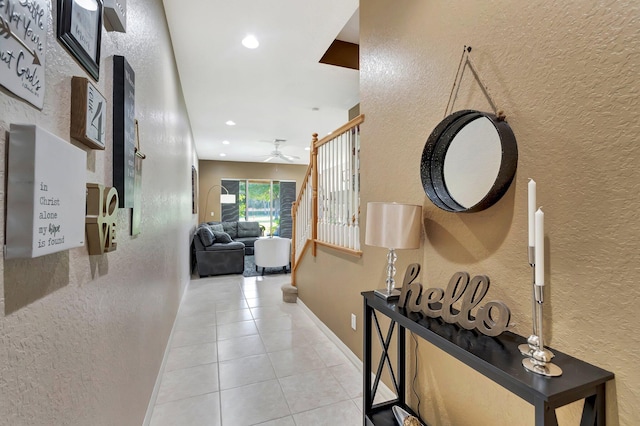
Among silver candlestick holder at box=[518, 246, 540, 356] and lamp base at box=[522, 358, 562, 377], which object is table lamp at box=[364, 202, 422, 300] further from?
lamp base at box=[522, 358, 562, 377]

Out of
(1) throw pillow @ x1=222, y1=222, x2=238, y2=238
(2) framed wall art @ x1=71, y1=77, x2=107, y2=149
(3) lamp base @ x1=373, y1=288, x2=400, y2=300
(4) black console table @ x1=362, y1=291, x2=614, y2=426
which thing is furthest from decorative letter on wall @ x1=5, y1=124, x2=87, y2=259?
(1) throw pillow @ x1=222, y1=222, x2=238, y2=238

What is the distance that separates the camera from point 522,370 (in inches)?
34.9

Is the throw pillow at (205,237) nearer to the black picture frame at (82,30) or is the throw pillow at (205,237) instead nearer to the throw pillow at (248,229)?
the throw pillow at (248,229)

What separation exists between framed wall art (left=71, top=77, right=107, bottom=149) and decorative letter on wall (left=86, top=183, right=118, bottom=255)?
0.15m

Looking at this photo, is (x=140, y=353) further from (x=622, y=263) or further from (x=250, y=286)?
(x=250, y=286)

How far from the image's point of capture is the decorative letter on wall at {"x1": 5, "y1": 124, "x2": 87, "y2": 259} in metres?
0.58

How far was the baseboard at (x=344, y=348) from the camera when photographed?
6.55 ft

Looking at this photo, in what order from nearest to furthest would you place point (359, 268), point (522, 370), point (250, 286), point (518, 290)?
1. point (522, 370)
2. point (518, 290)
3. point (359, 268)
4. point (250, 286)

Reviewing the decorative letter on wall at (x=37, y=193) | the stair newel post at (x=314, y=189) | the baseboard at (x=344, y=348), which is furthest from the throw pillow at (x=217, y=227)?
the decorative letter on wall at (x=37, y=193)

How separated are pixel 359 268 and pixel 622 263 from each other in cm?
165

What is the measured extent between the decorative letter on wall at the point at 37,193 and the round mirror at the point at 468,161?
1.41 meters

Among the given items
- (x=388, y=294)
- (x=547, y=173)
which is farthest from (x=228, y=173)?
(x=547, y=173)

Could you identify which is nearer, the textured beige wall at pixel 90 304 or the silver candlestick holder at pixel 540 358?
the textured beige wall at pixel 90 304

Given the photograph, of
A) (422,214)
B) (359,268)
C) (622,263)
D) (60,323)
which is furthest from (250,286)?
(622,263)
